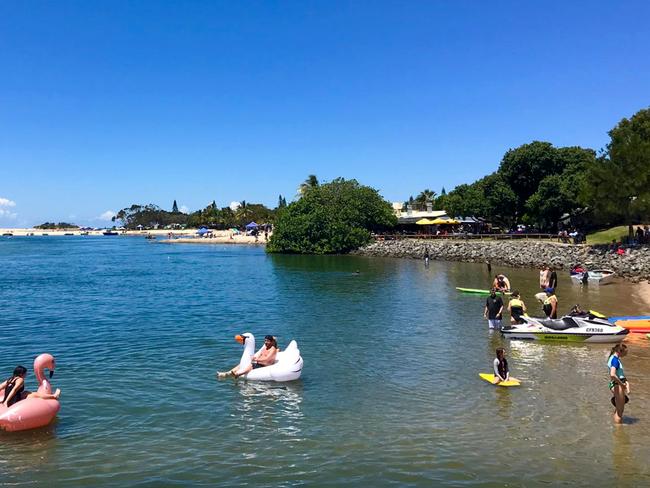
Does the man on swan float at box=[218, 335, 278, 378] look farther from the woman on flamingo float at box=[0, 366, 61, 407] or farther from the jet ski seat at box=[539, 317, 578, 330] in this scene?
the jet ski seat at box=[539, 317, 578, 330]

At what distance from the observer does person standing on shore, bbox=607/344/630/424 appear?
12.5 meters

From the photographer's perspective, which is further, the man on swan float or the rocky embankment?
the rocky embankment

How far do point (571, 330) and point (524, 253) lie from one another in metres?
41.0

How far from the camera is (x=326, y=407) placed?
585 inches

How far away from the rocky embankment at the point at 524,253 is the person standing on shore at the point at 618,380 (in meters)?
35.9

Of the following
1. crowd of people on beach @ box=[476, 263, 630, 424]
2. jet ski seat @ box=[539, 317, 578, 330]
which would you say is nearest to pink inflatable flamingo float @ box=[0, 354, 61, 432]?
crowd of people on beach @ box=[476, 263, 630, 424]

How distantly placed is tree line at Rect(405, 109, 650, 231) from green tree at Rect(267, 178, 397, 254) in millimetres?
18336

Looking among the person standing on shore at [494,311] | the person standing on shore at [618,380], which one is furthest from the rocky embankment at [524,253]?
the person standing on shore at [618,380]

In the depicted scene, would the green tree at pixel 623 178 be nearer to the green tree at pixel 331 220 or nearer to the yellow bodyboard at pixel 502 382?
the green tree at pixel 331 220

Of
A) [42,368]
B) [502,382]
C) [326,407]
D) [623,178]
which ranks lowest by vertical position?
[326,407]

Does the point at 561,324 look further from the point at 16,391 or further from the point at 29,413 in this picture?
the point at 16,391

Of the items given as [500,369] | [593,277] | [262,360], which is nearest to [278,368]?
[262,360]

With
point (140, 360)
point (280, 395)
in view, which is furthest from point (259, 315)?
point (280, 395)

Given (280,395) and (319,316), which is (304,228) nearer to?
(319,316)
